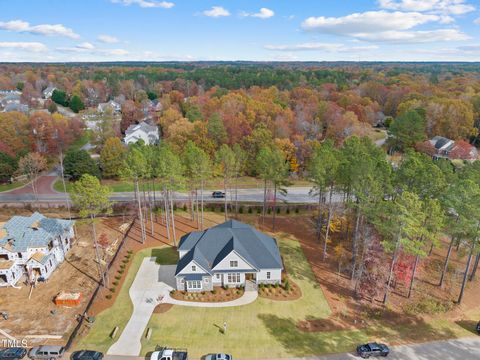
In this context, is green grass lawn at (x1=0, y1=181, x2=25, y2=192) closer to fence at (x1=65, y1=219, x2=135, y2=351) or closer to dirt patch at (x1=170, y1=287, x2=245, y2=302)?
fence at (x1=65, y1=219, x2=135, y2=351)

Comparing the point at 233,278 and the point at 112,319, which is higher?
the point at 233,278

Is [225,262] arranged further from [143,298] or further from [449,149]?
[449,149]

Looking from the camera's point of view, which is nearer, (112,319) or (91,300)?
(112,319)

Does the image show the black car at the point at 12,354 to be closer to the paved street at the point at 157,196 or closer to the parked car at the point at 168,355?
the parked car at the point at 168,355

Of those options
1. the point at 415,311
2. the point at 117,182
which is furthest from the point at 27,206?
the point at 415,311

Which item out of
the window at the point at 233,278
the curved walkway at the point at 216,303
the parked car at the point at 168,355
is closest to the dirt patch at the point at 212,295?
the curved walkway at the point at 216,303

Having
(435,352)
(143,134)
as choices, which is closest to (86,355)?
(435,352)

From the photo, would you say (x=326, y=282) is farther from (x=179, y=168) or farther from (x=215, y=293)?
(x=179, y=168)
